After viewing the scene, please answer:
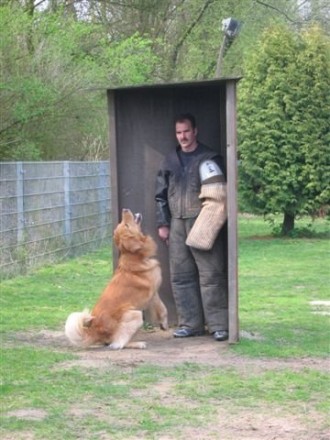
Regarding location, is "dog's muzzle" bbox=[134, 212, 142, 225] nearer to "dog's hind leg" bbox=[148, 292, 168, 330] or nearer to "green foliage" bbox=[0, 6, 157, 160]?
"dog's hind leg" bbox=[148, 292, 168, 330]

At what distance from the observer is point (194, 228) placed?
30.1 ft

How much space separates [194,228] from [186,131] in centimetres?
94

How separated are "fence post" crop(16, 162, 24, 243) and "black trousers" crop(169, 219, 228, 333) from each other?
709 centimetres

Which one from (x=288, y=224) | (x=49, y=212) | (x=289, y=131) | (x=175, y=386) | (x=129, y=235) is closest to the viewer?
(x=175, y=386)

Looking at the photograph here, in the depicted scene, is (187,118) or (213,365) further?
(187,118)

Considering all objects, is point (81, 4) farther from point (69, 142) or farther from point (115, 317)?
point (115, 317)

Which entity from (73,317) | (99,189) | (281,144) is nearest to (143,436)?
(73,317)

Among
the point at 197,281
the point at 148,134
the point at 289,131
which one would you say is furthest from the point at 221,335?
the point at 289,131

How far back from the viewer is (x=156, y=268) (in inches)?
364

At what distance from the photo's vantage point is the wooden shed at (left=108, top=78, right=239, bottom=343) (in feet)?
32.7

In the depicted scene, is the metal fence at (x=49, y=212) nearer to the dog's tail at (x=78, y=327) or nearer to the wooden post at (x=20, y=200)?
the wooden post at (x=20, y=200)

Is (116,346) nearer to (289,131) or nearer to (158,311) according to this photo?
(158,311)

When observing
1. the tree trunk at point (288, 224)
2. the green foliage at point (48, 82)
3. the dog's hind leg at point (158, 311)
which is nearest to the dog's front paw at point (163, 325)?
the dog's hind leg at point (158, 311)

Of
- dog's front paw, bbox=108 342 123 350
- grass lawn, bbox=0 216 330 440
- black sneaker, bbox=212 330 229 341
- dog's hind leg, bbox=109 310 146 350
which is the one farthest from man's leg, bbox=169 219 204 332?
dog's front paw, bbox=108 342 123 350
